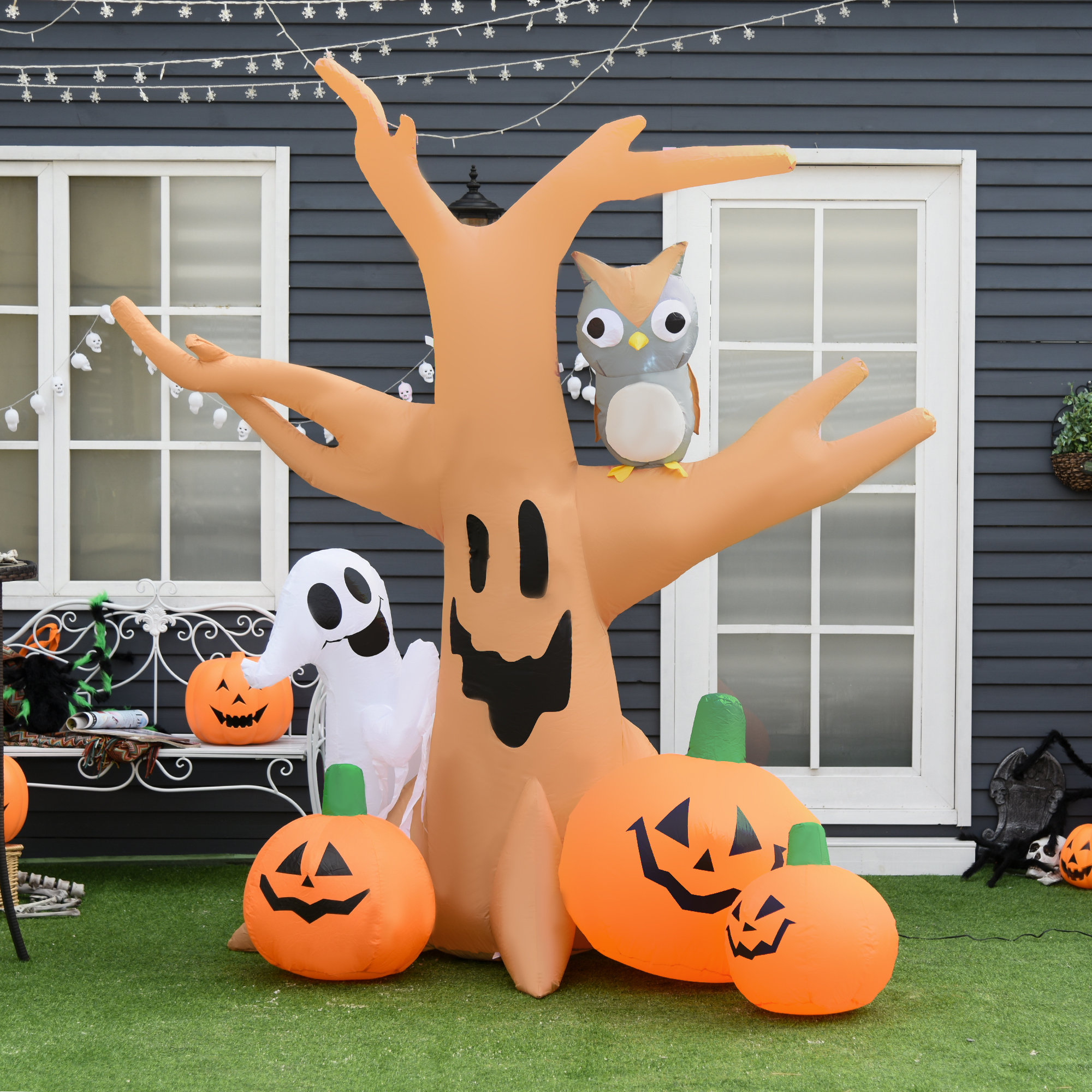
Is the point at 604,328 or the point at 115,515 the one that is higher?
the point at 604,328

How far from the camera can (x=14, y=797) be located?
3211 millimetres

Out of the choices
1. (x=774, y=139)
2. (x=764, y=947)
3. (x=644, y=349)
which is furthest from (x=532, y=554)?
(x=774, y=139)

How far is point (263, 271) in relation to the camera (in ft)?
13.3

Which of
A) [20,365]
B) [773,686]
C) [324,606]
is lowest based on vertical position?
[773,686]

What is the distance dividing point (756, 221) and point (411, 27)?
150 centimetres

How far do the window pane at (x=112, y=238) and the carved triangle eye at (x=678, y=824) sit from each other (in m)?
2.92

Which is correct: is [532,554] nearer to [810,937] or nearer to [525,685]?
[525,685]

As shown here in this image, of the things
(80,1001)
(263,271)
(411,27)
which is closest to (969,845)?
(80,1001)

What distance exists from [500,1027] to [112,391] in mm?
2885

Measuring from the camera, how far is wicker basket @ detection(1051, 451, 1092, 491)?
Answer: 3906 millimetres

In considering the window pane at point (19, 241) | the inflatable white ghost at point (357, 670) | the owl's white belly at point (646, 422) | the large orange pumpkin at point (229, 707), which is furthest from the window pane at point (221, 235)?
the owl's white belly at point (646, 422)

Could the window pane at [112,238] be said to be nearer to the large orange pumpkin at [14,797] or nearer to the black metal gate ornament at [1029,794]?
the large orange pumpkin at [14,797]

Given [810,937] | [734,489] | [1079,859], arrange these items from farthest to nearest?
1. [1079,859]
2. [734,489]
3. [810,937]

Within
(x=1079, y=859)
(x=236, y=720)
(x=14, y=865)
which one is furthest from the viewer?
(x=236, y=720)
